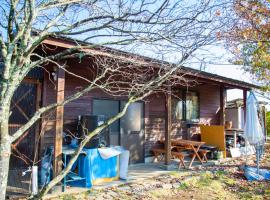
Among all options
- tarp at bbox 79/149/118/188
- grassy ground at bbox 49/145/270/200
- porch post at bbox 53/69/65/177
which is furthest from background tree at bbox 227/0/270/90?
tarp at bbox 79/149/118/188

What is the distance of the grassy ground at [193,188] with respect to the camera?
5.66m

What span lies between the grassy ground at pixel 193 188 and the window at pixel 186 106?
2.85m

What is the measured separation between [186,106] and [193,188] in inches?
182

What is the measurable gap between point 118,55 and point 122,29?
1.50m

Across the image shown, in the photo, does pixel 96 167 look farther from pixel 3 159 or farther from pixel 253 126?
pixel 253 126

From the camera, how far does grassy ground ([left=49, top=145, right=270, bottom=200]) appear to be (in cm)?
566

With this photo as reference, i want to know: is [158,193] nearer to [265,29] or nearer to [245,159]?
[245,159]

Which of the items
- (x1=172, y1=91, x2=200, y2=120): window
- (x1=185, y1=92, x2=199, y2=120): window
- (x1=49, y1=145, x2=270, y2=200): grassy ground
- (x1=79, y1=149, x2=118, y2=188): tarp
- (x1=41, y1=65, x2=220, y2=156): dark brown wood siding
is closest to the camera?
(x1=49, y1=145, x2=270, y2=200): grassy ground

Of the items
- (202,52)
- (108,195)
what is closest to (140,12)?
(202,52)

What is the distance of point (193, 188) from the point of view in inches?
262

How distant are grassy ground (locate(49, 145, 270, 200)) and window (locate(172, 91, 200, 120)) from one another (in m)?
2.85

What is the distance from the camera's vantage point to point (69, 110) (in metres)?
7.09

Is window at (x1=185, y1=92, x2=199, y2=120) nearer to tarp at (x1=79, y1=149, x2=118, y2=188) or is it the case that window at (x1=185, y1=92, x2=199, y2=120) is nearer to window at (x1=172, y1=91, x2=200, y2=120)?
window at (x1=172, y1=91, x2=200, y2=120)

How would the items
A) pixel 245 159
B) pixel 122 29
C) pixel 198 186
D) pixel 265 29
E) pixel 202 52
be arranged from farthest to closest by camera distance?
pixel 245 159 < pixel 265 29 < pixel 198 186 < pixel 202 52 < pixel 122 29
